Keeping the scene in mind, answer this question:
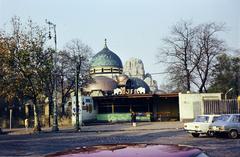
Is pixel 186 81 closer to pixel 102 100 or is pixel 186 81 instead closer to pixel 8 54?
pixel 102 100

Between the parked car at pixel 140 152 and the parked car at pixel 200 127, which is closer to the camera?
the parked car at pixel 140 152

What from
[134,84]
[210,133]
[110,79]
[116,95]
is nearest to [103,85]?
[110,79]

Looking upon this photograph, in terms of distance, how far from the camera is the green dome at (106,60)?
85.4m

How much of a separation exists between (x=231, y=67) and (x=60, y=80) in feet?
93.4

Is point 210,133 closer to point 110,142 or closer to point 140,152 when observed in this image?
point 110,142

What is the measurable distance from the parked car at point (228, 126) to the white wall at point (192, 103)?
2383cm

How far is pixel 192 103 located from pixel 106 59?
119 feet

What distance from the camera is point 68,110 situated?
215 feet

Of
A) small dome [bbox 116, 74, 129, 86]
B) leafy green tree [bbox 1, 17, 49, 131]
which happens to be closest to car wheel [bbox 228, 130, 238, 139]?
leafy green tree [bbox 1, 17, 49, 131]

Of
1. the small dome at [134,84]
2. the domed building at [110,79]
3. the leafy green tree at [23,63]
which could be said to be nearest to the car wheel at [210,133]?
the leafy green tree at [23,63]

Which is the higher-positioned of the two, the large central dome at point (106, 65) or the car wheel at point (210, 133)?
the large central dome at point (106, 65)

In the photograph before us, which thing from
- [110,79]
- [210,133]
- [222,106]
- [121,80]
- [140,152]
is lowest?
[210,133]

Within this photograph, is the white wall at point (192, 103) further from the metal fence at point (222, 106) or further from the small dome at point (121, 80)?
the small dome at point (121, 80)

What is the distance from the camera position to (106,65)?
279 ft
